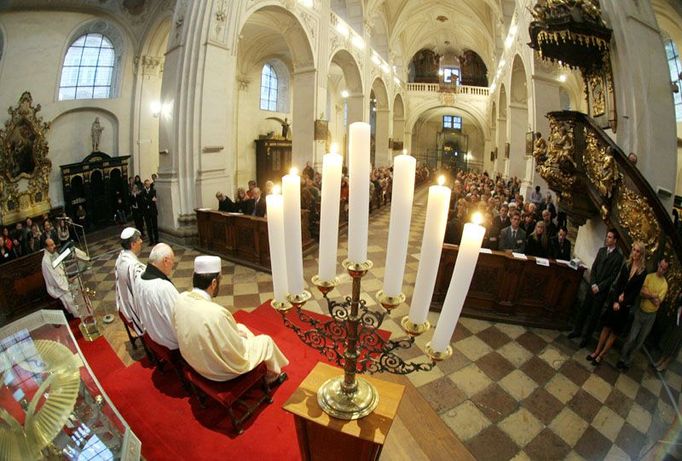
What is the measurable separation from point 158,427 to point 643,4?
8.48 meters

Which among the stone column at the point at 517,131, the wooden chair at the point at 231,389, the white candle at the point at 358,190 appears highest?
the stone column at the point at 517,131

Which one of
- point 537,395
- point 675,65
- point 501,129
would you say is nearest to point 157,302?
point 537,395

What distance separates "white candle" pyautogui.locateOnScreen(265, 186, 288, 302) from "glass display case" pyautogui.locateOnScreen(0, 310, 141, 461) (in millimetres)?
1340

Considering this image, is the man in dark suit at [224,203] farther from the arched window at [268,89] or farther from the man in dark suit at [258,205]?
the arched window at [268,89]

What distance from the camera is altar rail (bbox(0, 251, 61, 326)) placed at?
4.48 metres

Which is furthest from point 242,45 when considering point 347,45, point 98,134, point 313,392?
point 313,392

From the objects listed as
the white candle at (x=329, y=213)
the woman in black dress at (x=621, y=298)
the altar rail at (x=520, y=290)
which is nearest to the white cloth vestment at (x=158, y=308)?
the white candle at (x=329, y=213)

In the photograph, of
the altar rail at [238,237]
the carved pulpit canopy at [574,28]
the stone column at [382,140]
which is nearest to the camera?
the carved pulpit canopy at [574,28]

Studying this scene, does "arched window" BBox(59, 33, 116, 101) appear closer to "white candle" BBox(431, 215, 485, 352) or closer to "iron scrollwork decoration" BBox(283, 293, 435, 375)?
"iron scrollwork decoration" BBox(283, 293, 435, 375)

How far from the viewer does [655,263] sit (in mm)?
3707

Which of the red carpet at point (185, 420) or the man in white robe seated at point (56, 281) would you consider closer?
the red carpet at point (185, 420)

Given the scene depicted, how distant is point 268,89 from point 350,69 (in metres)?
4.57

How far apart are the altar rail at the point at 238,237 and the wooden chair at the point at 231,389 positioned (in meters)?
3.40

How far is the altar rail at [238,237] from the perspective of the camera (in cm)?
625
